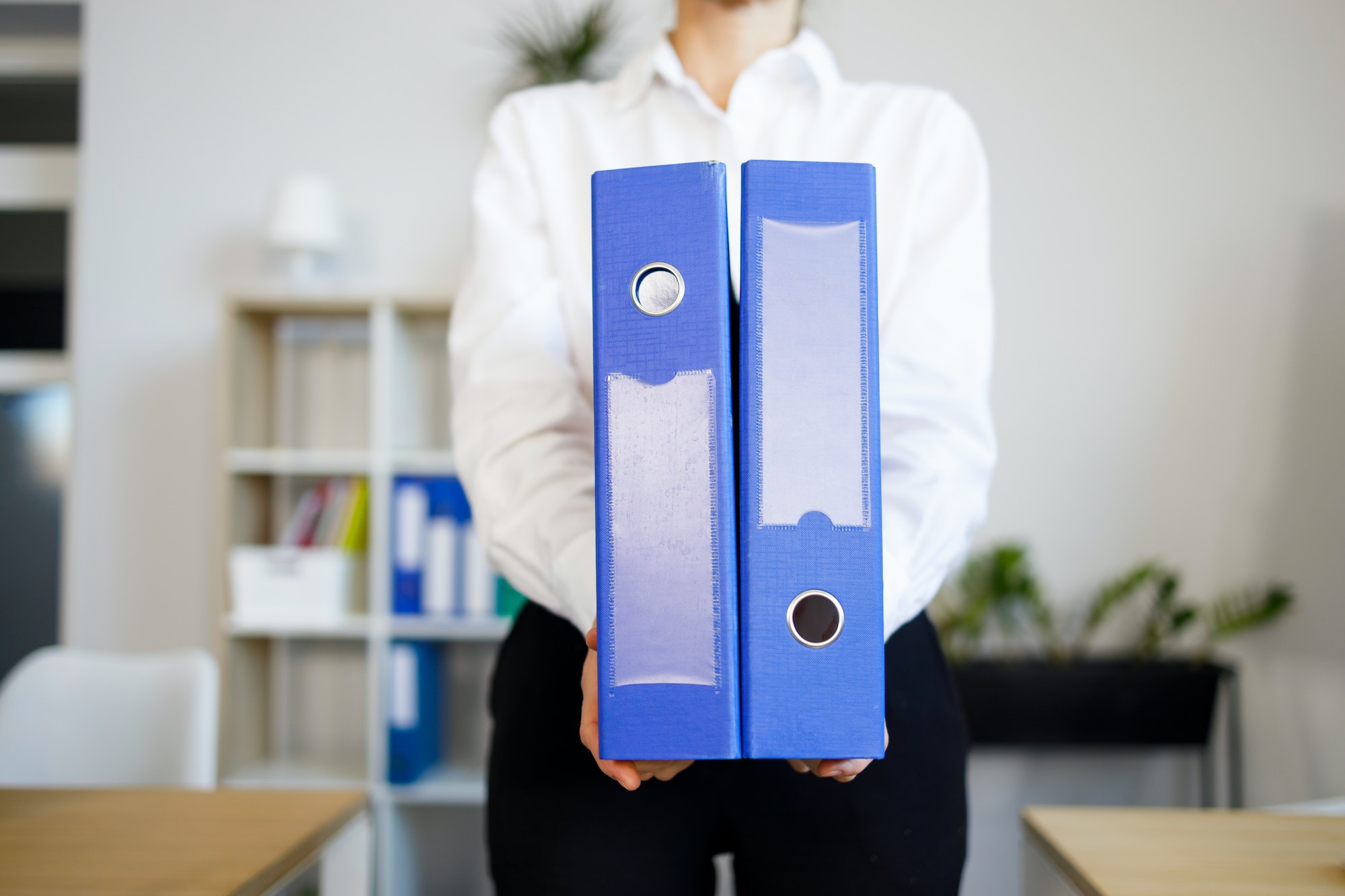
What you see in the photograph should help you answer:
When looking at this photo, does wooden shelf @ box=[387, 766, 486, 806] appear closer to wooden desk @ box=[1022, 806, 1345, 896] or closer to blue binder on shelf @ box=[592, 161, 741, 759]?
wooden desk @ box=[1022, 806, 1345, 896]

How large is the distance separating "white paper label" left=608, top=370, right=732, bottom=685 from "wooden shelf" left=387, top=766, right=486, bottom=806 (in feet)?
6.27

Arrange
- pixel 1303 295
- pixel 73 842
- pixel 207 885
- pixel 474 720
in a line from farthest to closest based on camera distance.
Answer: pixel 474 720 < pixel 1303 295 < pixel 73 842 < pixel 207 885

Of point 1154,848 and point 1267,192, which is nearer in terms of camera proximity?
point 1154,848

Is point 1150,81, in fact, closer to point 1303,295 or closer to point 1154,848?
point 1303,295

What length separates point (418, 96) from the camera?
8.80ft

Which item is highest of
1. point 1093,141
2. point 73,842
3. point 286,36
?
point 286,36

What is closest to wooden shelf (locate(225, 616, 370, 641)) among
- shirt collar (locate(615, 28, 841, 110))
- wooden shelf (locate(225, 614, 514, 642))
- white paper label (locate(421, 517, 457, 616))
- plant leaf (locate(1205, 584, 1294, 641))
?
wooden shelf (locate(225, 614, 514, 642))

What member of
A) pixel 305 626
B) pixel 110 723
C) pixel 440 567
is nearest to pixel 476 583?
pixel 440 567

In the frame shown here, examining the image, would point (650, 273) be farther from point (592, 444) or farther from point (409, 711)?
point (409, 711)

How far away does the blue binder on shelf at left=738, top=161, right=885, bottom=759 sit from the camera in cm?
54

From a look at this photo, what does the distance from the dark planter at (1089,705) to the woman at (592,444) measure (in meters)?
1.60

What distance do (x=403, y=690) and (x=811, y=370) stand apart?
80.2 inches

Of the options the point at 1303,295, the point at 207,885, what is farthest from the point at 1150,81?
the point at 207,885

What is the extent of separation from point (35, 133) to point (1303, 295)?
12.1 feet
